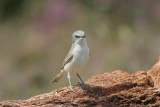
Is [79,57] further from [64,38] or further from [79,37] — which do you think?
[64,38]

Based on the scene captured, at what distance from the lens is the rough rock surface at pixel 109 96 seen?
310 inches

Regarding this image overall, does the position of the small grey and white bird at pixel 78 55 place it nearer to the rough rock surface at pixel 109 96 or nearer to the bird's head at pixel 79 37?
the bird's head at pixel 79 37

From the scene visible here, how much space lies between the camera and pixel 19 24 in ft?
60.2

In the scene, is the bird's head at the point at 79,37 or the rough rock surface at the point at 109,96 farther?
the bird's head at the point at 79,37

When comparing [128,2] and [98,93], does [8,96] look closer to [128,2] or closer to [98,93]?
[128,2]

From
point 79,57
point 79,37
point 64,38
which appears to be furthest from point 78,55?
point 64,38

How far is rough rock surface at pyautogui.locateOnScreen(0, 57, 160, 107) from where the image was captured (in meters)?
7.86

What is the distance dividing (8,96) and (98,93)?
24.7ft

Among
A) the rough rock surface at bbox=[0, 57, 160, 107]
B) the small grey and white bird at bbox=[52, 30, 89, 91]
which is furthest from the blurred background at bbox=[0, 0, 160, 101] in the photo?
the rough rock surface at bbox=[0, 57, 160, 107]

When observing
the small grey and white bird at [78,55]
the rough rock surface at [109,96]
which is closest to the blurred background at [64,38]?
the small grey and white bird at [78,55]

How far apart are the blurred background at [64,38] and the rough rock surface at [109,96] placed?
6.32 m

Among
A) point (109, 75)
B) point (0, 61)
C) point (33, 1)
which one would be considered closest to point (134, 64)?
point (33, 1)

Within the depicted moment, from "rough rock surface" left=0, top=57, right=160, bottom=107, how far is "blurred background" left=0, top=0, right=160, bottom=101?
20.7ft

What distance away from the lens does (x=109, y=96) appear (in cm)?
796
